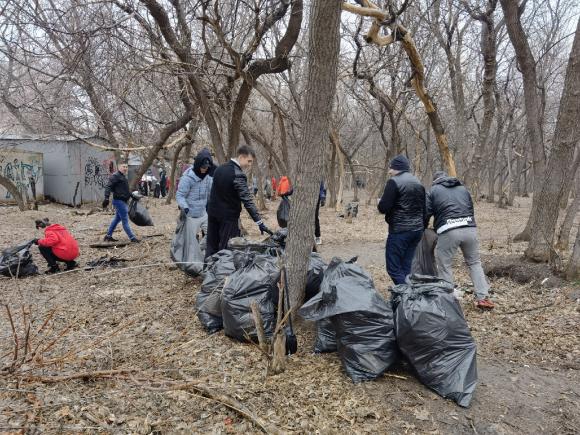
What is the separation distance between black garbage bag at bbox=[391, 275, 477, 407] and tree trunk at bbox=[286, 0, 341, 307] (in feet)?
2.93

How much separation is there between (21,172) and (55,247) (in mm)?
12091

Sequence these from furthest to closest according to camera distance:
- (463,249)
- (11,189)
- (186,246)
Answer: (11,189), (186,246), (463,249)

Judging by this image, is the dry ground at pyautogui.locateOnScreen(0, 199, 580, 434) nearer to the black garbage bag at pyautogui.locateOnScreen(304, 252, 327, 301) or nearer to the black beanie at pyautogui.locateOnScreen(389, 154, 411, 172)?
the black garbage bag at pyautogui.locateOnScreen(304, 252, 327, 301)

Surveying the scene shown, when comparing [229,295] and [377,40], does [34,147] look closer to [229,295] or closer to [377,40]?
[377,40]

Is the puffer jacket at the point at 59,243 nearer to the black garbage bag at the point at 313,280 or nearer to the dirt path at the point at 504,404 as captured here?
the black garbage bag at the point at 313,280

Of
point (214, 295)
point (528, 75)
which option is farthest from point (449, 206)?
point (528, 75)

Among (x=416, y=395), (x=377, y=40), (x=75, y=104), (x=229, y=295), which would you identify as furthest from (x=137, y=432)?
(x=75, y=104)

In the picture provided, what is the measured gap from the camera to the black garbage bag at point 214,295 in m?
3.52

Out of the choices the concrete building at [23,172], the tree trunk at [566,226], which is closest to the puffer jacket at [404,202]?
the tree trunk at [566,226]

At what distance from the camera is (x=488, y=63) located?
27.0 ft

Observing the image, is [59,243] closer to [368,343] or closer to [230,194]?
[230,194]

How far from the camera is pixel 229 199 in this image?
4.57 m

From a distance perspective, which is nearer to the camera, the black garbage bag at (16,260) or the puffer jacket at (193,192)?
the black garbage bag at (16,260)

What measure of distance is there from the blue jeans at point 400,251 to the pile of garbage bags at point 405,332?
4.01 feet
